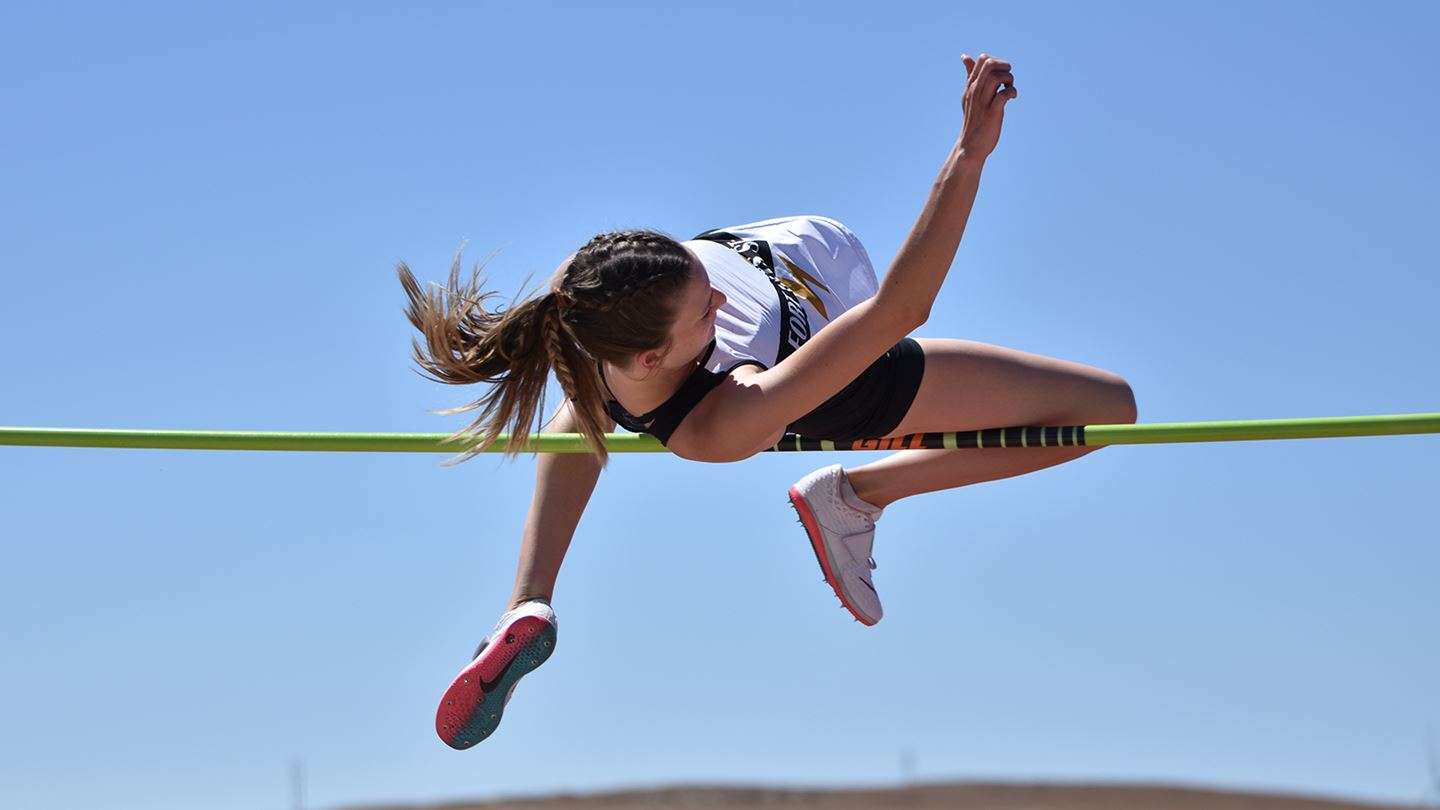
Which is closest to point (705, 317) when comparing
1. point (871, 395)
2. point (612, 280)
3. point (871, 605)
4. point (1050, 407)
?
point (612, 280)

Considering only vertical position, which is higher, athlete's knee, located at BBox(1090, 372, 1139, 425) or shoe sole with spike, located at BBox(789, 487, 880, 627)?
athlete's knee, located at BBox(1090, 372, 1139, 425)

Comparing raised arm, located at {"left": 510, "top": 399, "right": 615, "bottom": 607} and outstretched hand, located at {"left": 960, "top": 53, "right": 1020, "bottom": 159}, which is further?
raised arm, located at {"left": 510, "top": 399, "right": 615, "bottom": 607}

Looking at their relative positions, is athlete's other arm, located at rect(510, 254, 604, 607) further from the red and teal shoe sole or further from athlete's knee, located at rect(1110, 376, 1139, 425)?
athlete's knee, located at rect(1110, 376, 1139, 425)

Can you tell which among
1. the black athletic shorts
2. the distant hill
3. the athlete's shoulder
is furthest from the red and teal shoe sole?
the distant hill

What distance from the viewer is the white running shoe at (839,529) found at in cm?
699

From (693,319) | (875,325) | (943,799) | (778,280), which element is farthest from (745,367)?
(943,799)

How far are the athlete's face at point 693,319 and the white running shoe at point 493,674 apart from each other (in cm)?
116

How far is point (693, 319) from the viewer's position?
5484 mm

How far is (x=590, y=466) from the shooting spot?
255 inches

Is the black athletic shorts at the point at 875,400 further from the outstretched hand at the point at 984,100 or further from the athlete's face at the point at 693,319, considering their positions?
the outstretched hand at the point at 984,100

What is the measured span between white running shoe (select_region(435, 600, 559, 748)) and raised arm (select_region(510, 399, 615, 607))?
10cm

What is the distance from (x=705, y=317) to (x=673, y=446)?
44cm

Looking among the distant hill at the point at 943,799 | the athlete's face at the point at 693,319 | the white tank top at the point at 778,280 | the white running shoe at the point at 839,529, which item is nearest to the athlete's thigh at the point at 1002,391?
the white tank top at the point at 778,280

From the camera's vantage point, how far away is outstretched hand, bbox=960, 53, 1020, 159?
489 cm
